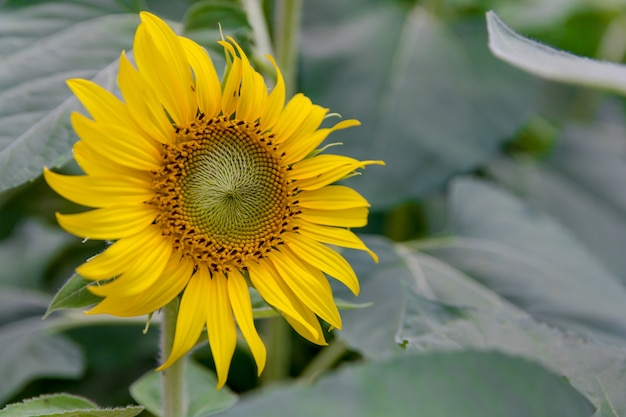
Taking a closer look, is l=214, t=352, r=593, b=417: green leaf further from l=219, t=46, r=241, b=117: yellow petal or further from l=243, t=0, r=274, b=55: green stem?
l=243, t=0, r=274, b=55: green stem

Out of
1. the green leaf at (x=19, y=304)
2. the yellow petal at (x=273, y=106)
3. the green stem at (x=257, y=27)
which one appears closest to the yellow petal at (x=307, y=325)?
the yellow petal at (x=273, y=106)

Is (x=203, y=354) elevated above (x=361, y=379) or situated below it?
below

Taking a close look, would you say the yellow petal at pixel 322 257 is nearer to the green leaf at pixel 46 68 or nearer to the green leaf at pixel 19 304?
the green leaf at pixel 46 68

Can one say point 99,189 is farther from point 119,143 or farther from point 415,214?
point 415,214

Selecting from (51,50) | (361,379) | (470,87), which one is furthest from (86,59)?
(470,87)

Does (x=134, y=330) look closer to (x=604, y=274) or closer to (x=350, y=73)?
(x=350, y=73)

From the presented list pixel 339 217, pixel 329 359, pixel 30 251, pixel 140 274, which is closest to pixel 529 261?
pixel 329 359
